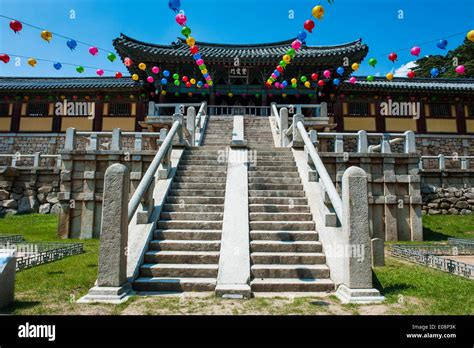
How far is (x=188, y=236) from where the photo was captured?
21.0 ft

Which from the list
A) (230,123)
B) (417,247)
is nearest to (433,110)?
(230,123)

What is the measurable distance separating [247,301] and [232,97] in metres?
18.5

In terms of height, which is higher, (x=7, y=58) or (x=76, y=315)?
(x=7, y=58)

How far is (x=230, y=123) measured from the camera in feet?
54.1

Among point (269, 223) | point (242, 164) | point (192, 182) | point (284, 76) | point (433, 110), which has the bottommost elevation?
point (269, 223)

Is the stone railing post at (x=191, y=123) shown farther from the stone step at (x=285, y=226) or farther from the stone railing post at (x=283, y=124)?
the stone step at (x=285, y=226)

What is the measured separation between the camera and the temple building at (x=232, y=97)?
20.3 meters

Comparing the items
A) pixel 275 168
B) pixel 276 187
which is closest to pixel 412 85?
pixel 275 168

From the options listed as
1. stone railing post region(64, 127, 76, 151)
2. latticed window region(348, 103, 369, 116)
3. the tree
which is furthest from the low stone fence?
the tree

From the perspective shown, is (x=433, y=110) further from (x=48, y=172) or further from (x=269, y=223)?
(x=48, y=172)

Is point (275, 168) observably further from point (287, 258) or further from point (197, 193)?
point (287, 258)

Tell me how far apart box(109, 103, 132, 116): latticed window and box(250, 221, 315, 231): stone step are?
→ 1846 centimetres
